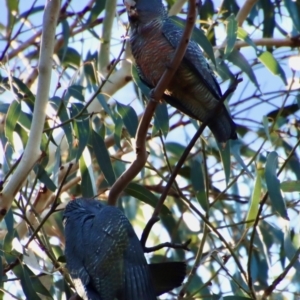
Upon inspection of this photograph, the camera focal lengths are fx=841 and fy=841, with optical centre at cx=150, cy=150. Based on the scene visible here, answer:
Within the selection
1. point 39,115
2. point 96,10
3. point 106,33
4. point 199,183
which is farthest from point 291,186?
point 96,10

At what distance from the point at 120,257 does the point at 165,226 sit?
1879mm

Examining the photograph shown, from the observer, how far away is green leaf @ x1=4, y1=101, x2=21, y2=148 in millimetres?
3811

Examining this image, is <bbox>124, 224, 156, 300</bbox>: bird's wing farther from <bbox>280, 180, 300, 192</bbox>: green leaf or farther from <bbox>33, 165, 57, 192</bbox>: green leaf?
<bbox>280, 180, 300, 192</bbox>: green leaf

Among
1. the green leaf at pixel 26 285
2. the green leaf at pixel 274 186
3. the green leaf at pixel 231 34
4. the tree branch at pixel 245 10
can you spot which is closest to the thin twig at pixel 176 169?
the green leaf at pixel 274 186

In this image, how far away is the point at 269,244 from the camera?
4.73 metres

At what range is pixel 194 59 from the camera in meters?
3.71

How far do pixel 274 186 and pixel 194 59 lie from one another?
0.68 metres

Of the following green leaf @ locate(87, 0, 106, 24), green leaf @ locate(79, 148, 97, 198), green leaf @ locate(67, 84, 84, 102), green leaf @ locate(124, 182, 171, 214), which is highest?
green leaf @ locate(87, 0, 106, 24)

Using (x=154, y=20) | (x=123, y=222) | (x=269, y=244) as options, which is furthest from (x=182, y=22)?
(x=269, y=244)

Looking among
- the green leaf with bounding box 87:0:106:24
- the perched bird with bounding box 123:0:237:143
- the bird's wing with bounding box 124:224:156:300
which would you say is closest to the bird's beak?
the perched bird with bounding box 123:0:237:143

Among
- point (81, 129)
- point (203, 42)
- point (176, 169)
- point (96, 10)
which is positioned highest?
point (96, 10)

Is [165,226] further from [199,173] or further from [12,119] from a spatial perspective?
[12,119]

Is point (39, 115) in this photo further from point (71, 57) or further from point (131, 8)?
point (71, 57)

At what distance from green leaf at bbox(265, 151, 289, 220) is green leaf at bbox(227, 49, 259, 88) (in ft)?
2.15
